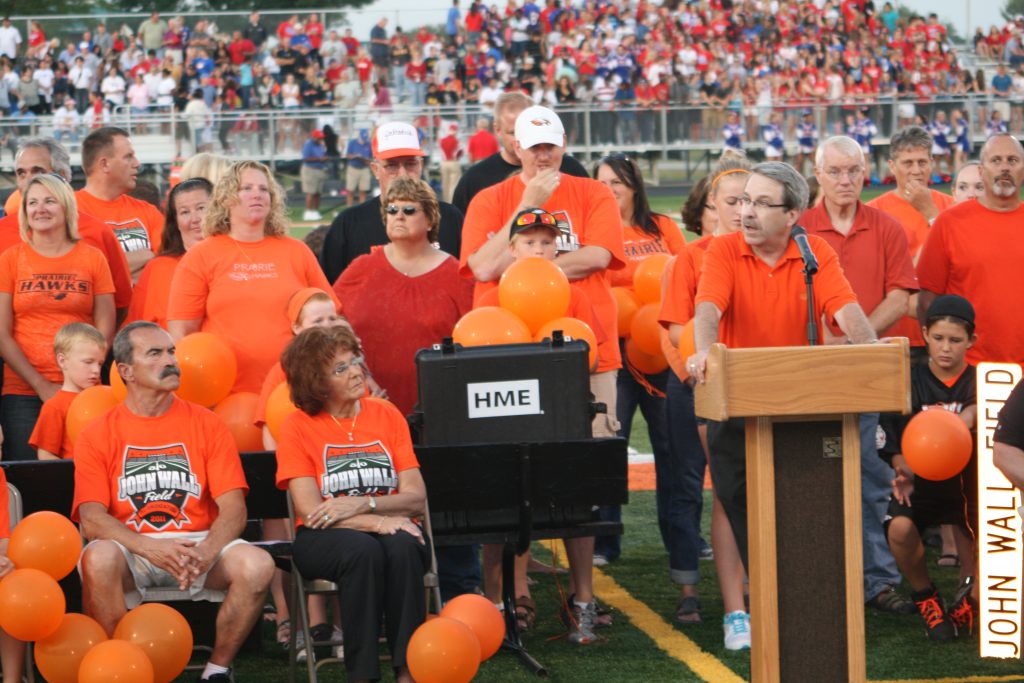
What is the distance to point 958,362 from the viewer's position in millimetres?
6219

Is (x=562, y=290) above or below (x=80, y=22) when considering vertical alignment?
below

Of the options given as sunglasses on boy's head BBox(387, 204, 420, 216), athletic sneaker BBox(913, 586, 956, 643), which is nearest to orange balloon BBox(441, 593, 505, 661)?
sunglasses on boy's head BBox(387, 204, 420, 216)

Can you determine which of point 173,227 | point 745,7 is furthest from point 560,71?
point 173,227

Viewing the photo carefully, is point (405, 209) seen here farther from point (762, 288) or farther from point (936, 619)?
point (936, 619)

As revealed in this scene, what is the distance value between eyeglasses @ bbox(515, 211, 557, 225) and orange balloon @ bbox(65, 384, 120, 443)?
1807 millimetres

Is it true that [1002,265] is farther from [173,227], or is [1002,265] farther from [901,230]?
[173,227]

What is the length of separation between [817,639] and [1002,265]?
9.63 ft

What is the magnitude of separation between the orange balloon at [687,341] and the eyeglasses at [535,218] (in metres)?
0.77

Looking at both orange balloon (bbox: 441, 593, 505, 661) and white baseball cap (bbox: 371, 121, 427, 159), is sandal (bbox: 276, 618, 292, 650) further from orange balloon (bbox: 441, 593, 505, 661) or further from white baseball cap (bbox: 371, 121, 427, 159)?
white baseball cap (bbox: 371, 121, 427, 159)

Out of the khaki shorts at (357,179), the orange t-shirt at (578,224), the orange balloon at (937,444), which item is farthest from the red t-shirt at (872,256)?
the khaki shorts at (357,179)

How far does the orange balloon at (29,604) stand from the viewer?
15.5 ft

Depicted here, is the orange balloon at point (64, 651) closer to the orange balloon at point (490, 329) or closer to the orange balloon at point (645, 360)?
the orange balloon at point (490, 329)

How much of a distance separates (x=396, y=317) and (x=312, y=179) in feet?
60.0

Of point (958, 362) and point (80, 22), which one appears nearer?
point (958, 362)
